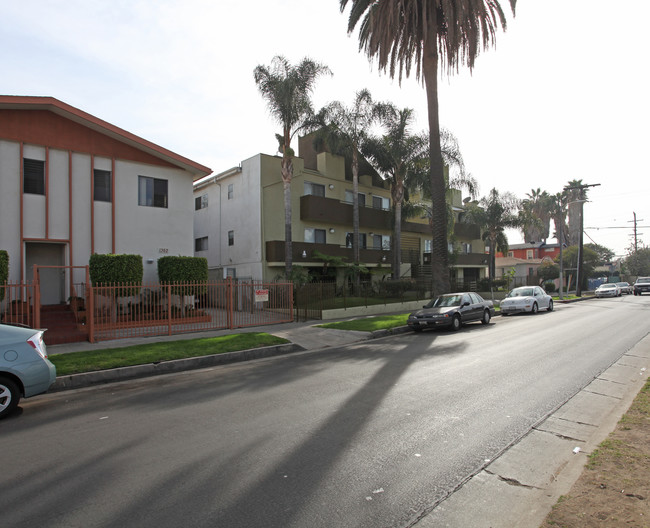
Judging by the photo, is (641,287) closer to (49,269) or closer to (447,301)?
(447,301)

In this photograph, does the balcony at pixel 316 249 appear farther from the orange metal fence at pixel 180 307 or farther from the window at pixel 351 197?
the orange metal fence at pixel 180 307

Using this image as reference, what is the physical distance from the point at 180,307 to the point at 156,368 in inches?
251

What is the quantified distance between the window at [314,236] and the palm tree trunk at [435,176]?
384 inches

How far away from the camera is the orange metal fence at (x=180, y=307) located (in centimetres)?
1399

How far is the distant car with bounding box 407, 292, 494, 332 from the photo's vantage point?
15422mm

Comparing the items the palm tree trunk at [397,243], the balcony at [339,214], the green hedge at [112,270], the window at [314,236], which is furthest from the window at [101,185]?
the palm tree trunk at [397,243]

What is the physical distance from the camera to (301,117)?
2378cm

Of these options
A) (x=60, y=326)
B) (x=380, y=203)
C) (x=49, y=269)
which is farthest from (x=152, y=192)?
(x=380, y=203)

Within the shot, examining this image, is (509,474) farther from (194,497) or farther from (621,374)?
(621,374)

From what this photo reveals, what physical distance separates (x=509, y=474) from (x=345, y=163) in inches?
1133

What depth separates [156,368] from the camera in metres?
9.55

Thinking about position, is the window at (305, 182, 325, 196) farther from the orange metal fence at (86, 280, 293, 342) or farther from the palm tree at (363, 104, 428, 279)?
the orange metal fence at (86, 280, 293, 342)

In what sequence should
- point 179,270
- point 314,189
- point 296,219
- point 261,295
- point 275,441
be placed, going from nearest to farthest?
point 275,441, point 261,295, point 179,270, point 296,219, point 314,189

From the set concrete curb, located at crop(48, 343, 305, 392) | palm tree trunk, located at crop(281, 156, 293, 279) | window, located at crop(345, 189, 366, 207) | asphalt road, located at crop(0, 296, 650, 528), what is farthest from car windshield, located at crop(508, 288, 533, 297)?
concrete curb, located at crop(48, 343, 305, 392)
